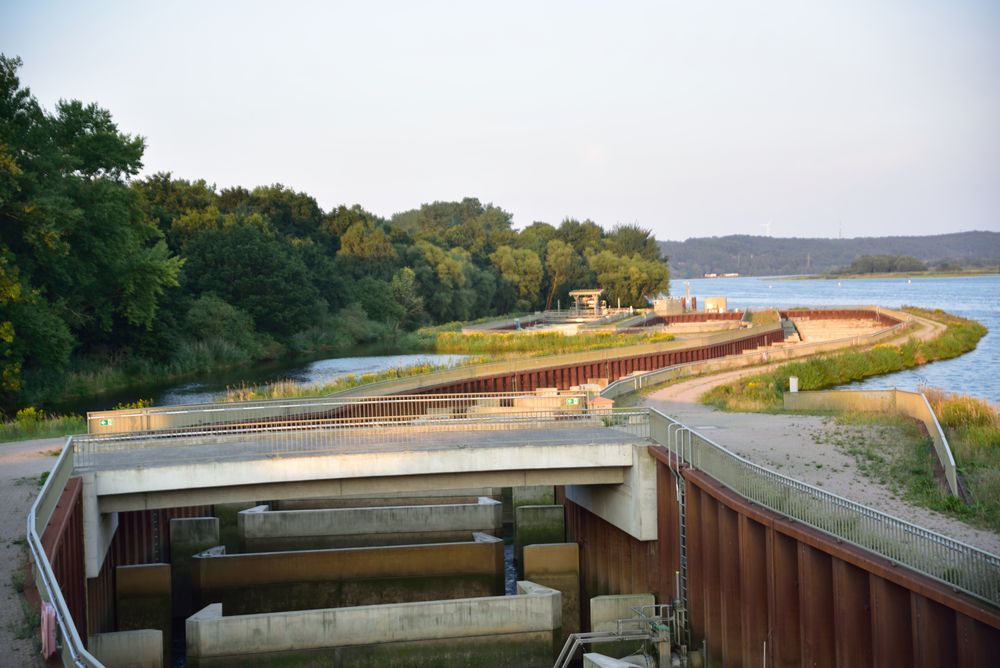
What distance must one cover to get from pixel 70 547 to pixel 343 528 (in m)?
11.4

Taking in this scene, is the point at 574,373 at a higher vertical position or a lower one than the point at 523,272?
lower

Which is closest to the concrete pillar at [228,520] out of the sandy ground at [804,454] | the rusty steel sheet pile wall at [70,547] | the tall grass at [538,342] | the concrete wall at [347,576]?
the concrete wall at [347,576]

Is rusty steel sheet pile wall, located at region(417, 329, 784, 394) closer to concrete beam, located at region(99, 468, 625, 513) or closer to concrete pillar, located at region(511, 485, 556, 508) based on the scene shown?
concrete pillar, located at region(511, 485, 556, 508)

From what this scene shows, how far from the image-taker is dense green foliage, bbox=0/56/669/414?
54.5 metres

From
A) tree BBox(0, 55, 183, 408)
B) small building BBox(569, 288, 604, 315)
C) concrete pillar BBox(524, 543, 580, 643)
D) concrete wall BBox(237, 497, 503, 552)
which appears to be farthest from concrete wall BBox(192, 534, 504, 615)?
small building BBox(569, 288, 604, 315)

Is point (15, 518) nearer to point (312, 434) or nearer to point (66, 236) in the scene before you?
point (312, 434)

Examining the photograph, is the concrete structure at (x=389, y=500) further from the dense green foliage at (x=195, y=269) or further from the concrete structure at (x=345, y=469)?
the dense green foliage at (x=195, y=269)

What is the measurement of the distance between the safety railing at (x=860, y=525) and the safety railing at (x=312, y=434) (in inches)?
224

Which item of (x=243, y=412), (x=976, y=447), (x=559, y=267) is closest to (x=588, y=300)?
(x=559, y=267)

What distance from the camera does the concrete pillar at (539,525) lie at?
30531 millimetres

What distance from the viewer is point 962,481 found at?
68.1 ft

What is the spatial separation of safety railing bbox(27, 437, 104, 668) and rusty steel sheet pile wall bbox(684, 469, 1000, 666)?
9.47 metres

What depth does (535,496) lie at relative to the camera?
32344 millimetres

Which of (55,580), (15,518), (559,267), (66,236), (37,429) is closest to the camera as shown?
(55,580)
